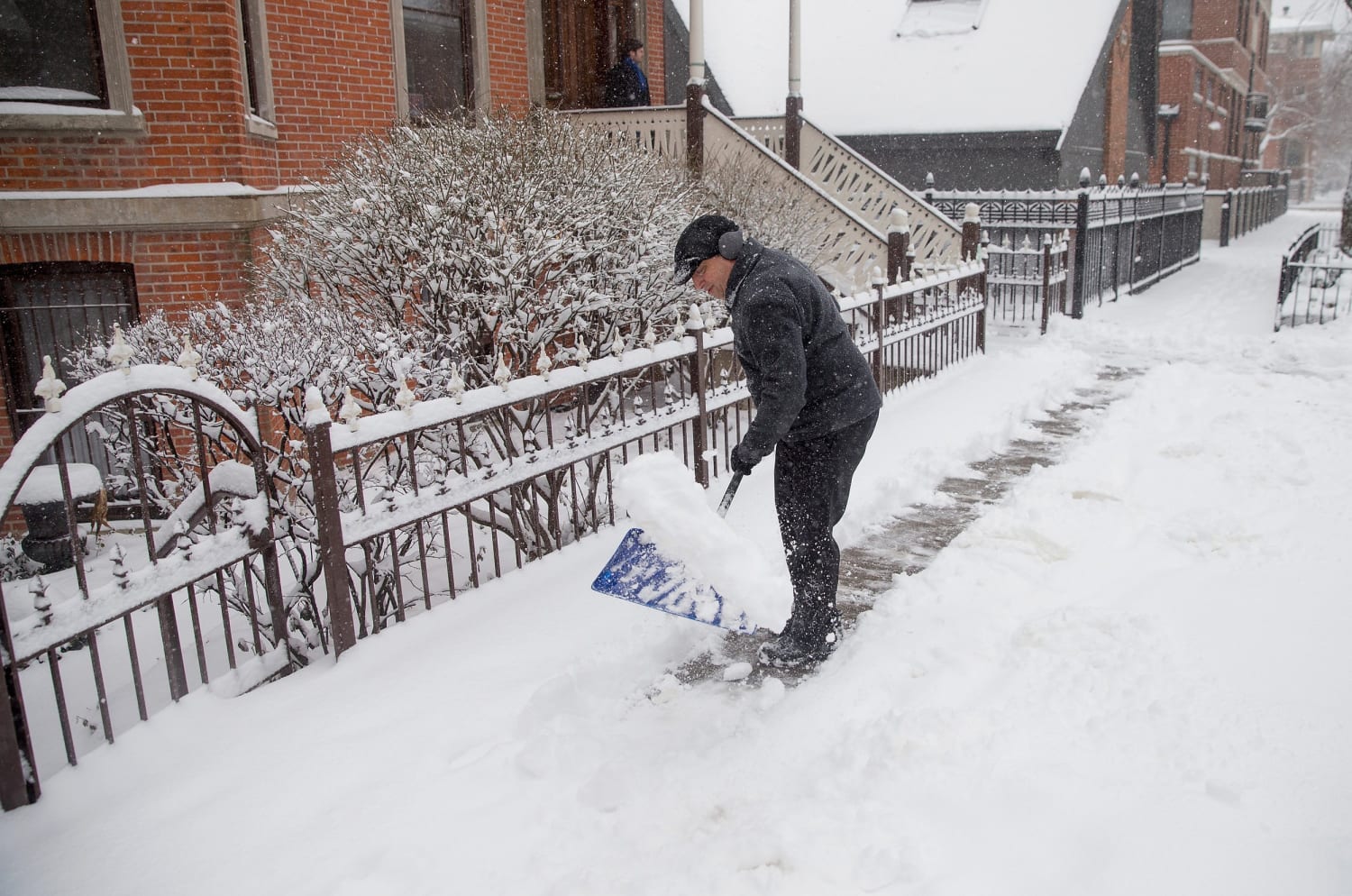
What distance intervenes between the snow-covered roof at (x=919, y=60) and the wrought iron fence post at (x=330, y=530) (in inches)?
532

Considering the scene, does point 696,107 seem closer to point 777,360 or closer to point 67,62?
point 67,62

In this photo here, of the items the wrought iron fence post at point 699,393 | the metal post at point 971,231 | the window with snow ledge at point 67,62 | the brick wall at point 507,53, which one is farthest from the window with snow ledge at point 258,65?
the metal post at point 971,231

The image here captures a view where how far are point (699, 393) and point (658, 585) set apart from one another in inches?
93.9

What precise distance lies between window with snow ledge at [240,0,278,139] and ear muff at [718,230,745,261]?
20.1 ft

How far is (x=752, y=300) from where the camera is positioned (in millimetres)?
3416

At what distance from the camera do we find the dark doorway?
12609 millimetres

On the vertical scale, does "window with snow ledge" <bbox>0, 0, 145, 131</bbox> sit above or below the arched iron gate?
above

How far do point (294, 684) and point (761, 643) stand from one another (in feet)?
6.04

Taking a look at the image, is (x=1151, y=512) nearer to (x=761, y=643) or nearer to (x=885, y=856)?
(x=761, y=643)

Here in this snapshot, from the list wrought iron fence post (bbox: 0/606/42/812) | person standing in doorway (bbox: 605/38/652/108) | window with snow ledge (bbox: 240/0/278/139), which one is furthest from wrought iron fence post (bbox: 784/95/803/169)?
wrought iron fence post (bbox: 0/606/42/812)

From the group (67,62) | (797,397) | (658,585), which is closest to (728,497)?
(658,585)

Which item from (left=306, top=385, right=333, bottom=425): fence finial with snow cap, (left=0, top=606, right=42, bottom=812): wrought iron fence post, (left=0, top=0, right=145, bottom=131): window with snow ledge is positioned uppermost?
(left=0, top=0, right=145, bottom=131): window with snow ledge

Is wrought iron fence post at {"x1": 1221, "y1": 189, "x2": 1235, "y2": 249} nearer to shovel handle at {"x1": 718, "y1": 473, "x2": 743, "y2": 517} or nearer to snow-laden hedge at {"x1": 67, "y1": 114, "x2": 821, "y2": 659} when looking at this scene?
snow-laden hedge at {"x1": 67, "y1": 114, "x2": 821, "y2": 659}

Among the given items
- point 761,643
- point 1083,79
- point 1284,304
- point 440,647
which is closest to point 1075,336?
point 1284,304
